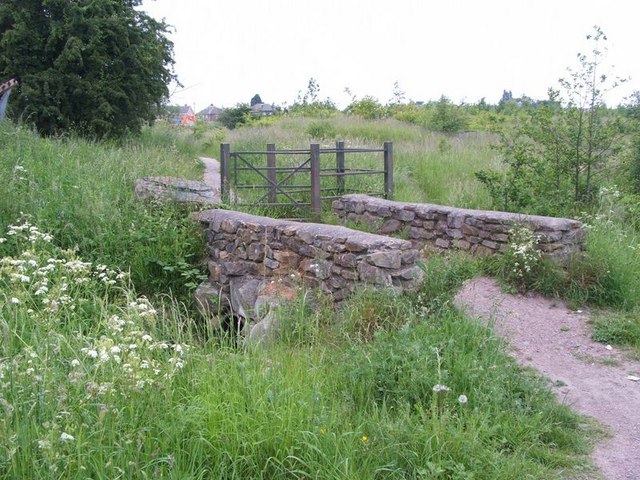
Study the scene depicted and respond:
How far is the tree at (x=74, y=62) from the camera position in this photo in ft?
52.7

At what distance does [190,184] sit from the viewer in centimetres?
974

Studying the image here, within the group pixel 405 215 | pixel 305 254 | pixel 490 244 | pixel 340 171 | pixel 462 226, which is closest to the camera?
pixel 305 254

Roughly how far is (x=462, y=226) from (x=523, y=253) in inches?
46.7

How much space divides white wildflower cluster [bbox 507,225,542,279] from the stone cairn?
179cm

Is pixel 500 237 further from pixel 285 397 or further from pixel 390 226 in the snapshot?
pixel 285 397

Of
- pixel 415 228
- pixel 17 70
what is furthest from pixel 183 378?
pixel 17 70

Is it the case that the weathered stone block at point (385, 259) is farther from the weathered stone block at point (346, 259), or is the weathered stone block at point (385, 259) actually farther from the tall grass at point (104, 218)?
the tall grass at point (104, 218)

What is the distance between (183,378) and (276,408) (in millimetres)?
682

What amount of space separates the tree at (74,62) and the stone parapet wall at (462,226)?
9.32m

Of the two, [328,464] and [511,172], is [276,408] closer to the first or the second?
[328,464]

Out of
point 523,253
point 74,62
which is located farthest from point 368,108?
point 523,253

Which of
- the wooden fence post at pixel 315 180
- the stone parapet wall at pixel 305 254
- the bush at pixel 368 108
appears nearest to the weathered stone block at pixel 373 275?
the stone parapet wall at pixel 305 254

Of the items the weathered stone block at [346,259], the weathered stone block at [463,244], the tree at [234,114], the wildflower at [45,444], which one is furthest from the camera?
the tree at [234,114]

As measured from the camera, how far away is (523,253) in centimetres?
720
